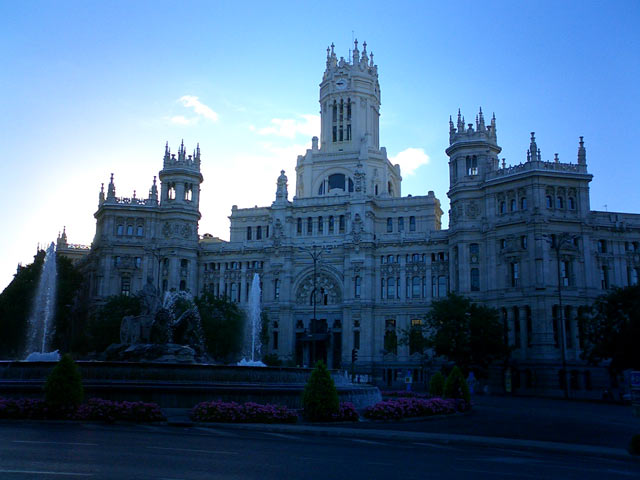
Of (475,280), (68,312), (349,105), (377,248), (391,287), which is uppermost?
(349,105)

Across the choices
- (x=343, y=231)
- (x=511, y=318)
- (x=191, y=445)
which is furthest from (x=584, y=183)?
(x=191, y=445)

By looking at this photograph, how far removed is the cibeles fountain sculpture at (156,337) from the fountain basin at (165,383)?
397cm

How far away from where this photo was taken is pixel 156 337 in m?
34.5

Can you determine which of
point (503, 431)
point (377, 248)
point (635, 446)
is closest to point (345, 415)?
point (503, 431)

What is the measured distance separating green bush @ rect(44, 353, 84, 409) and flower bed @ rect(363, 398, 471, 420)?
1220 centimetres

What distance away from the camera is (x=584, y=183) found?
246 feet

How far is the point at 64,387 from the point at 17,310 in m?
61.1

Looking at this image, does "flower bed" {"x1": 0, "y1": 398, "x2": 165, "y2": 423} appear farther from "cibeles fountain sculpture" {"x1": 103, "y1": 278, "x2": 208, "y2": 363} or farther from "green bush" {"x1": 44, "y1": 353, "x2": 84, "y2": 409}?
"cibeles fountain sculpture" {"x1": 103, "y1": 278, "x2": 208, "y2": 363}

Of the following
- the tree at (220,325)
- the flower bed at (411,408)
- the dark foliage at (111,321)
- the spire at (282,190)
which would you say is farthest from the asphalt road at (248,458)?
the spire at (282,190)

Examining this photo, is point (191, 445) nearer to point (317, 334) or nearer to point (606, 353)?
point (606, 353)

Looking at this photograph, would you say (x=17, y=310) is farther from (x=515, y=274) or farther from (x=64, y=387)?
(x=64, y=387)

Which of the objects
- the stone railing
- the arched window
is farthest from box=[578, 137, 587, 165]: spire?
the arched window

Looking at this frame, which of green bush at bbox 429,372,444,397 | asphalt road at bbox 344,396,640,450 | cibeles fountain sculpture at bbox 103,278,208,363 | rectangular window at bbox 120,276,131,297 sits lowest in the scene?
asphalt road at bbox 344,396,640,450

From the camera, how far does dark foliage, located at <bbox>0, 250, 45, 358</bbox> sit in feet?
257
